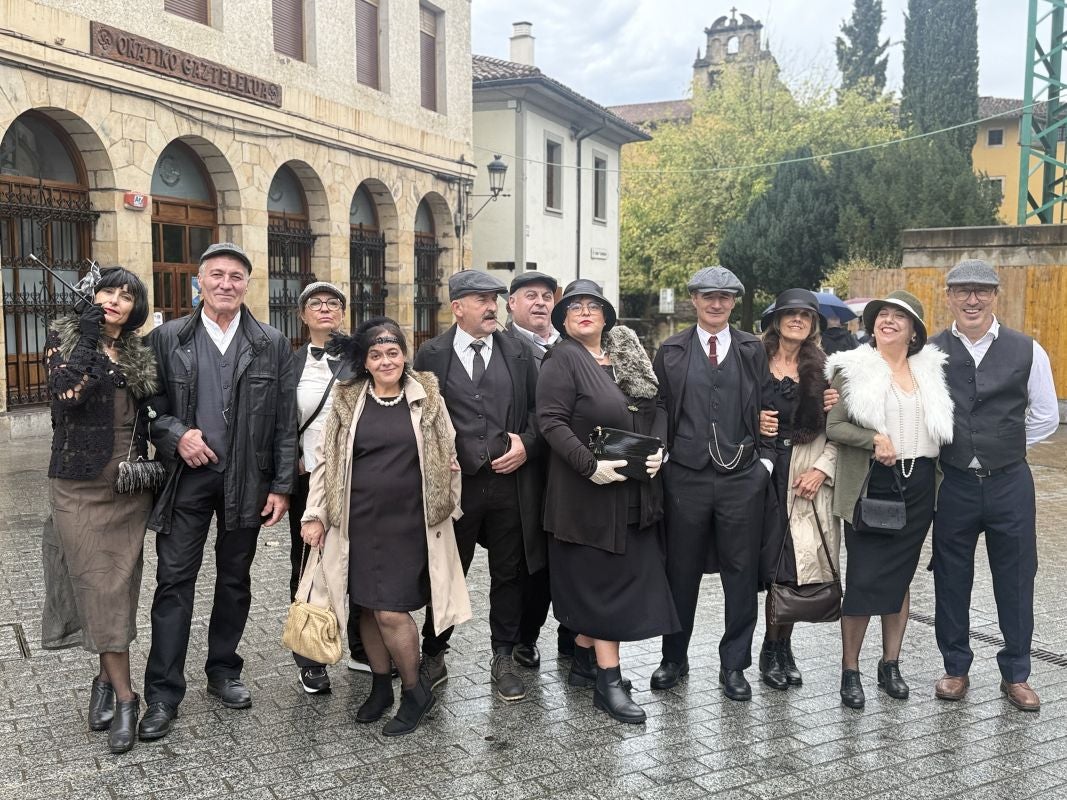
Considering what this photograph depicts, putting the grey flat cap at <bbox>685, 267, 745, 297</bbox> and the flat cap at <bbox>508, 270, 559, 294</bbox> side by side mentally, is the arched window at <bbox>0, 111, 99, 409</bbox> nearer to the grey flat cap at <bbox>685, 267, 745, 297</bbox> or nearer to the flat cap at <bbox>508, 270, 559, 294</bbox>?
the flat cap at <bbox>508, 270, 559, 294</bbox>

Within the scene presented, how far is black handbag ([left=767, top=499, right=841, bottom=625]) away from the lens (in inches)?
179

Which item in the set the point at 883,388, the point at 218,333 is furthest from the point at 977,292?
the point at 218,333

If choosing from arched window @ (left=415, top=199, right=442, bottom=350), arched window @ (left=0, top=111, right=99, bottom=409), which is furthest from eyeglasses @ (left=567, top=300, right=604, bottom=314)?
arched window @ (left=415, top=199, right=442, bottom=350)

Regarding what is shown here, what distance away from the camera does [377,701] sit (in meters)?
4.24

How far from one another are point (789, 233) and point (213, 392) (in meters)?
25.7

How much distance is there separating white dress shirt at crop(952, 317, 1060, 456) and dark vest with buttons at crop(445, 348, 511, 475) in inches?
86.4

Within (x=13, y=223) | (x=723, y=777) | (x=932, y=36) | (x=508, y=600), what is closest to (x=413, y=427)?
(x=508, y=600)

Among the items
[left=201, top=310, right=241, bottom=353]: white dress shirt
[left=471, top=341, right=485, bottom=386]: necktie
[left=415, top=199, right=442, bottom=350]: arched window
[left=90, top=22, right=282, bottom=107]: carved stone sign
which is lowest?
[left=471, top=341, right=485, bottom=386]: necktie

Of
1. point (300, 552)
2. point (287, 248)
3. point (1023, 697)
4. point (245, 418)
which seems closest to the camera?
point (245, 418)

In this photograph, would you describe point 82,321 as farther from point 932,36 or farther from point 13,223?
point 932,36

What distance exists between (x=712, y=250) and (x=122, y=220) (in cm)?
2543

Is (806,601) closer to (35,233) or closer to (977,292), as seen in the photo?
(977,292)

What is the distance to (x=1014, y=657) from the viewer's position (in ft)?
14.8

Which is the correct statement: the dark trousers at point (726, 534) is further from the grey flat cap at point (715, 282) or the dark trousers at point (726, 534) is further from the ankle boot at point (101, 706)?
the ankle boot at point (101, 706)
